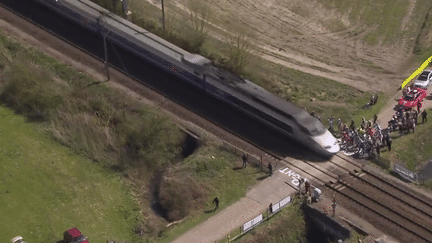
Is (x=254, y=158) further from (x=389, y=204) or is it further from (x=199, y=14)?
(x=199, y=14)

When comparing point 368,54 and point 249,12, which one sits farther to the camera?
point 249,12

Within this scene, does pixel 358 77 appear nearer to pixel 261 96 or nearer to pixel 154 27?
pixel 261 96

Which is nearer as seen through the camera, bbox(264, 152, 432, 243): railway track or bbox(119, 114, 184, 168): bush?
bbox(264, 152, 432, 243): railway track

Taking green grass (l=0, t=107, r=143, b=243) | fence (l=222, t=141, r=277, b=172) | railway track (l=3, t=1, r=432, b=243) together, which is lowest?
green grass (l=0, t=107, r=143, b=243)

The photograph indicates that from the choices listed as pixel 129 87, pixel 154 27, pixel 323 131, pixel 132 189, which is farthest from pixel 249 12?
pixel 132 189

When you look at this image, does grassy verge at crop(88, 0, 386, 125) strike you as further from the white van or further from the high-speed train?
the high-speed train

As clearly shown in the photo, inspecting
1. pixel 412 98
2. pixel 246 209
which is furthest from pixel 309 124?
pixel 412 98

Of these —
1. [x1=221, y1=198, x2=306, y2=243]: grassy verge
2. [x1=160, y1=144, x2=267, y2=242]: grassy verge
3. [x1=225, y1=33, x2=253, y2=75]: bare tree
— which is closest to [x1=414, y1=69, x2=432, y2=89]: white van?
[x1=225, y1=33, x2=253, y2=75]: bare tree
